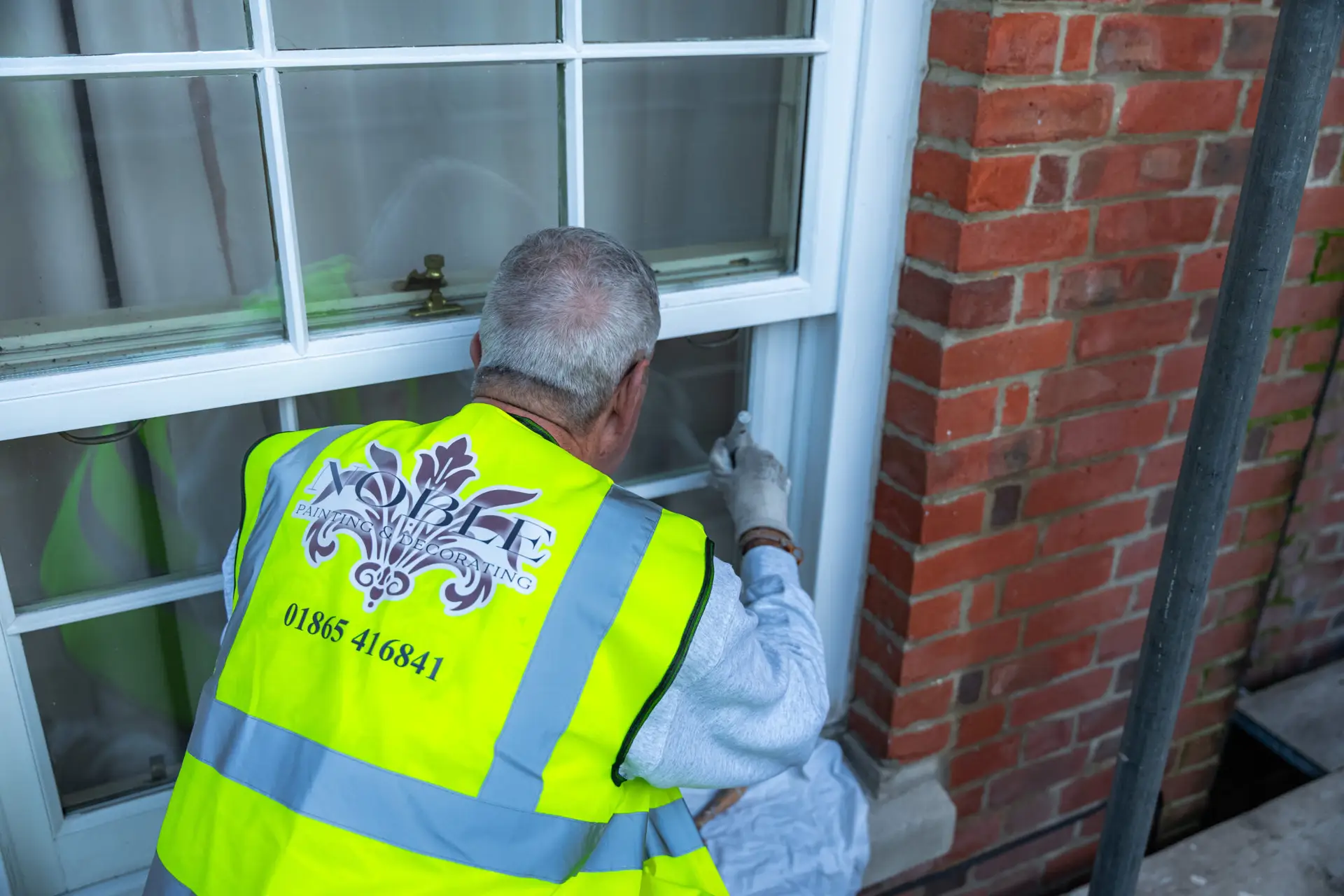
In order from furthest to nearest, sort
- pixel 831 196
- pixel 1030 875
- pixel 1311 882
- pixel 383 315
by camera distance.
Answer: pixel 1030 875 → pixel 1311 882 → pixel 831 196 → pixel 383 315

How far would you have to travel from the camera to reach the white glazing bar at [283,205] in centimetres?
124

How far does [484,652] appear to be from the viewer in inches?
41.9

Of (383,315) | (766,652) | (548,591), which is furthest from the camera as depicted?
(383,315)

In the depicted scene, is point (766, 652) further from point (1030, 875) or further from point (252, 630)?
point (1030, 875)

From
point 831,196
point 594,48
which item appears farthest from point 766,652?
point 594,48

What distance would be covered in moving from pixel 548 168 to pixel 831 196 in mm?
447

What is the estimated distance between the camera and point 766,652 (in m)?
1.34

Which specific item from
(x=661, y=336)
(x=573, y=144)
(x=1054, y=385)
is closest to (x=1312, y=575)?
(x=1054, y=385)

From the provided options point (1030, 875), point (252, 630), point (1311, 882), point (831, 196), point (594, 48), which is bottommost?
point (1030, 875)

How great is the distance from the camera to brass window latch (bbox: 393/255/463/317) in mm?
1469

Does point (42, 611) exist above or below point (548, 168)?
below

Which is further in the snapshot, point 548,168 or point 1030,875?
point 1030,875

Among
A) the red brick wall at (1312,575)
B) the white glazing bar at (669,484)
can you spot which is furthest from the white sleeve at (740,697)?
the red brick wall at (1312,575)

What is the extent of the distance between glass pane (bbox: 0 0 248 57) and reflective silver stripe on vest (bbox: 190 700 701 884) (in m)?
0.78
